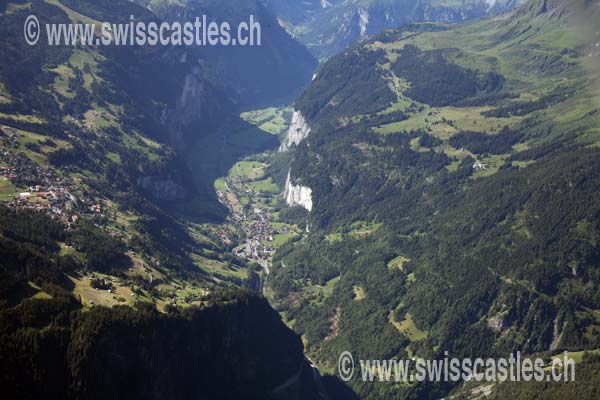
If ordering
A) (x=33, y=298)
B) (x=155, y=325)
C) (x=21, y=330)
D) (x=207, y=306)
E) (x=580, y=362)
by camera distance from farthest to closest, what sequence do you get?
(x=580, y=362) < (x=207, y=306) < (x=155, y=325) < (x=33, y=298) < (x=21, y=330)

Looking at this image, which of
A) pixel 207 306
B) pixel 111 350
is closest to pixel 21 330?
pixel 111 350

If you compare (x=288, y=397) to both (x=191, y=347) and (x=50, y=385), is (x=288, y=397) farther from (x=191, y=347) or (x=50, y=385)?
(x=50, y=385)

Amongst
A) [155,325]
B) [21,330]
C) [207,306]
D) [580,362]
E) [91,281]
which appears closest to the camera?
[21,330]

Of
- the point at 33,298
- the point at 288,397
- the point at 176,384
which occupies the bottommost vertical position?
the point at 288,397

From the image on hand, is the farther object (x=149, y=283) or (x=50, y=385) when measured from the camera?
(x=149, y=283)

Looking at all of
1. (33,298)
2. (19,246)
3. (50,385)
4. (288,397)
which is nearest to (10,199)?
(19,246)

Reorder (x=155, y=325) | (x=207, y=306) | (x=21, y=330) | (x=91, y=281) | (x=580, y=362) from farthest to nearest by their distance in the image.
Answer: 1. (x=580, y=362)
2. (x=207, y=306)
3. (x=91, y=281)
4. (x=155, y=325)
5. (x=21, y=330)

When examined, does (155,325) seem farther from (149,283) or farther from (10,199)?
(10,199)

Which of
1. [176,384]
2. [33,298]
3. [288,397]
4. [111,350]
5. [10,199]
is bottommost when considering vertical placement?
[288,397]

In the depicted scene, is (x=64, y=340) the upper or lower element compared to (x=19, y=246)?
lower
